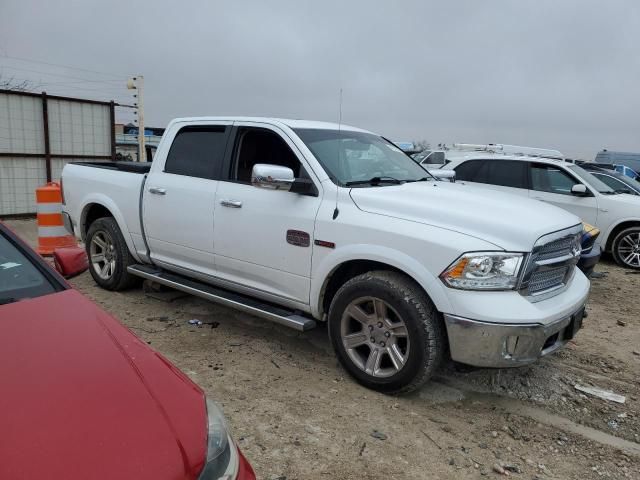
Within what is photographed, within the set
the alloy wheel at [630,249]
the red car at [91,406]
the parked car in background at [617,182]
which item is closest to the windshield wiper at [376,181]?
the red car at [91,406]

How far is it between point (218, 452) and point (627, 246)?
852cm

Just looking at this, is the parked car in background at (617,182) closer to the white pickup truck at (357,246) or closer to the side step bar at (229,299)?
the white pickup truck at (357,246)

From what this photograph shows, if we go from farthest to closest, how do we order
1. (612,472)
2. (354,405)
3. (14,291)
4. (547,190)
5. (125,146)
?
1. (125,146)
2. (547,190)
3. (354,405)
4. (612,472)
5. (14,291)

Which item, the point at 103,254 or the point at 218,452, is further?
the point at 103,254

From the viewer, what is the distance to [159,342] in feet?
14.4

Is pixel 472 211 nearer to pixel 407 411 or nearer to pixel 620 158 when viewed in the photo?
pixel 407 411

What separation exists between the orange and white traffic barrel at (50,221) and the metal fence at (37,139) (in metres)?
3.78

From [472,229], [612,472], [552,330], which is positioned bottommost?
[612,472]

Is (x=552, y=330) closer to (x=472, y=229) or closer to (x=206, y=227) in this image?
(x=472, y=229)

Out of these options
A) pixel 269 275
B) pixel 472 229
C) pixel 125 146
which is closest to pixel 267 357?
pixel 269 275

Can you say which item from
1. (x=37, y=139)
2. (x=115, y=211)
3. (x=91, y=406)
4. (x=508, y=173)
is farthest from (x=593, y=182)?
(x=37, y=139)

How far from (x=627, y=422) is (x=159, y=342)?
3.59 metres

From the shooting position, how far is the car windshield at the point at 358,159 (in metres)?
3.99

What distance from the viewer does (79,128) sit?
11266 mm
